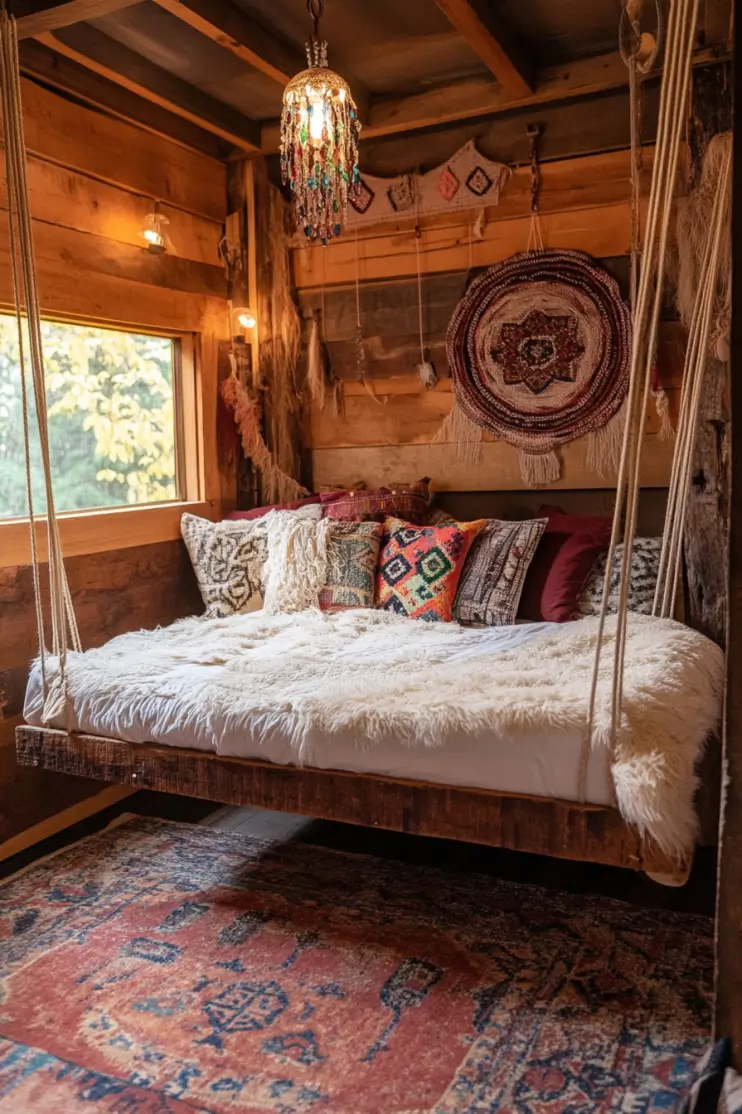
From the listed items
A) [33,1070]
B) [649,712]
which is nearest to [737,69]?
[649,712]

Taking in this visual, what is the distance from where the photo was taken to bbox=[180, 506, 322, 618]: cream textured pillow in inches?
132

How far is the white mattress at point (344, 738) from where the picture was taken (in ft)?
6.12

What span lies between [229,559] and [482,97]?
1.94 metres

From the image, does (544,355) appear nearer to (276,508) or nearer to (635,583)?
(635,583)

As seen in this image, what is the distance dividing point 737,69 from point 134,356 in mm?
2387

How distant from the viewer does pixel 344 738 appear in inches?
80.4

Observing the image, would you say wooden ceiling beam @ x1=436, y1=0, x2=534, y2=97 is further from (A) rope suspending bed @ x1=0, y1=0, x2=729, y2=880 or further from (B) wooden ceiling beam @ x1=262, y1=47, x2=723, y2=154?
(A) rope suspending bed @ x1=0, y1=0, x2=729, y2=880

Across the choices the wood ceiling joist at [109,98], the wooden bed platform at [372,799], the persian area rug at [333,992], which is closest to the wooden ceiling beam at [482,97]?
the wood ceiling joist at [109,98]

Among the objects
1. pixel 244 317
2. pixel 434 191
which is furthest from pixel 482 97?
pixel 244 317

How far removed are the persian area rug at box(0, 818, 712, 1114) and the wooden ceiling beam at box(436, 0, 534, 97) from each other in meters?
2.45

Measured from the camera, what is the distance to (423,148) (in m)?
3.55

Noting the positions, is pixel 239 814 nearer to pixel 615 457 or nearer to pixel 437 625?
pixel 437 625

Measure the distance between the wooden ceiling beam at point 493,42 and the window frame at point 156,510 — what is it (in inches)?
58.1

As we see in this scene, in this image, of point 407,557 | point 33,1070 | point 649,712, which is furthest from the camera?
point 407,557
